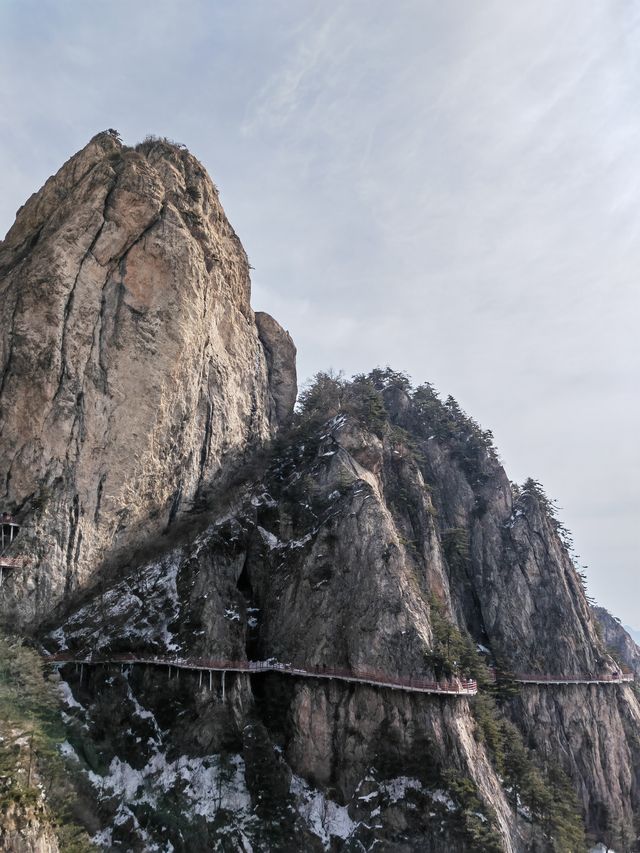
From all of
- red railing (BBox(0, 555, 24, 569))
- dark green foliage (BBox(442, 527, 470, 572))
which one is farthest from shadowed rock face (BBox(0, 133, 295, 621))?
dark green foliage (BBox(442, 527, 470, 572))

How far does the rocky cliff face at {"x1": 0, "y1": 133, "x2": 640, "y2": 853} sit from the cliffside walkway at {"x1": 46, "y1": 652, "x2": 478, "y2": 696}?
1.65 ft

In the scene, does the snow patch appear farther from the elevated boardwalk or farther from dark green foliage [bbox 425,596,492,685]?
dark green foliage [bbox 425,596,492,685]

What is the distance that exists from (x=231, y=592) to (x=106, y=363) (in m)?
19.2

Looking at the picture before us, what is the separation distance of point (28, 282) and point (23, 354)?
5.50 m

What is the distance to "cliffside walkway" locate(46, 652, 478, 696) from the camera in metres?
37.1

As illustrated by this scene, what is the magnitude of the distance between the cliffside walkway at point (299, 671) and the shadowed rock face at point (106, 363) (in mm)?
4629

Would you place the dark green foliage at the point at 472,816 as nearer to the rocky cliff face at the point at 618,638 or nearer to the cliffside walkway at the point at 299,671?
the cliffside walkway at the point at 299,671

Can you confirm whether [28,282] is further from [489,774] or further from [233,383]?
[489,774]

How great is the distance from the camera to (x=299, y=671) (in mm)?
39250

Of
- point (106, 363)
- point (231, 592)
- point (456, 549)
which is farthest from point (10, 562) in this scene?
point (456, 549)

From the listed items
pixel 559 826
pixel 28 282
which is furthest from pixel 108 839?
pixel 28 282

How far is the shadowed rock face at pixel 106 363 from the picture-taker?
40.2 m

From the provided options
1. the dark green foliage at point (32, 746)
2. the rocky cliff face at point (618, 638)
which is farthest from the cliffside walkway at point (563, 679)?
the rocky cliff face at point (618, 638)

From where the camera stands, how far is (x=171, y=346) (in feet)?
150
